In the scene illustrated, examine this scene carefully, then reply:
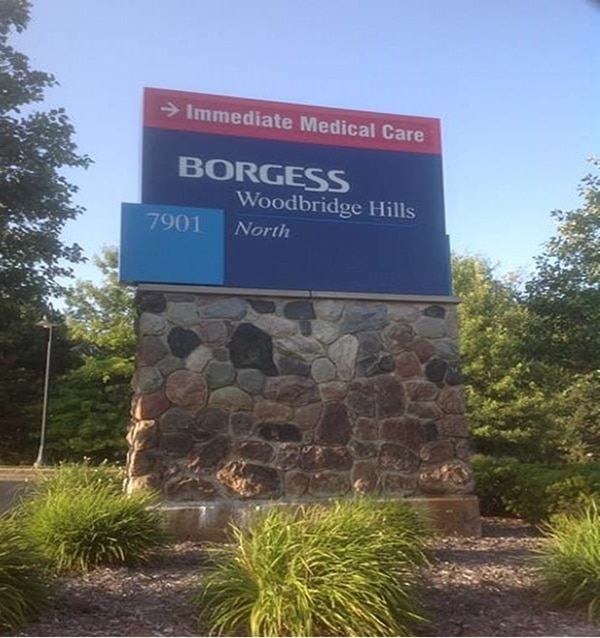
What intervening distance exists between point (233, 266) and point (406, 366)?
2.24 metres

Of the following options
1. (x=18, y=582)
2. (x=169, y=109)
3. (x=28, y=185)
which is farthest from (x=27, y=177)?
(x=18, y=582)

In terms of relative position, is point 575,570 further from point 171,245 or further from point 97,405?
point 97,405

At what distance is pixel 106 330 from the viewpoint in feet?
113

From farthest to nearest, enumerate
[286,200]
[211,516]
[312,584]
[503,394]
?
[503,394]
[286,200]
[211,516]
[312,584]

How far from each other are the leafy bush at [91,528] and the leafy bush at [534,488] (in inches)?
189

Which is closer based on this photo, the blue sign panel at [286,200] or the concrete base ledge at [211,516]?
the concrete base ledge at [211,516]

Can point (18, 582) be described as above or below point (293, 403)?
below

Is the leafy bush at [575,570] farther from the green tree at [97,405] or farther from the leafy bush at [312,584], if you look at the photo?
the green tree at [97,405]

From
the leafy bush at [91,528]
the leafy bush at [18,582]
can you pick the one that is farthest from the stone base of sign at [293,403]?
the leafy bush at [18,582]

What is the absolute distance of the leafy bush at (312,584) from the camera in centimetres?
429

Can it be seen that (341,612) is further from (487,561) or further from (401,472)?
(401,472)

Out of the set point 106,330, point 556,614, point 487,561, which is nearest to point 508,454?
point 487,561

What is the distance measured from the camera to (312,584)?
4.41 metres

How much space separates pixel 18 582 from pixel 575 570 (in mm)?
3665
